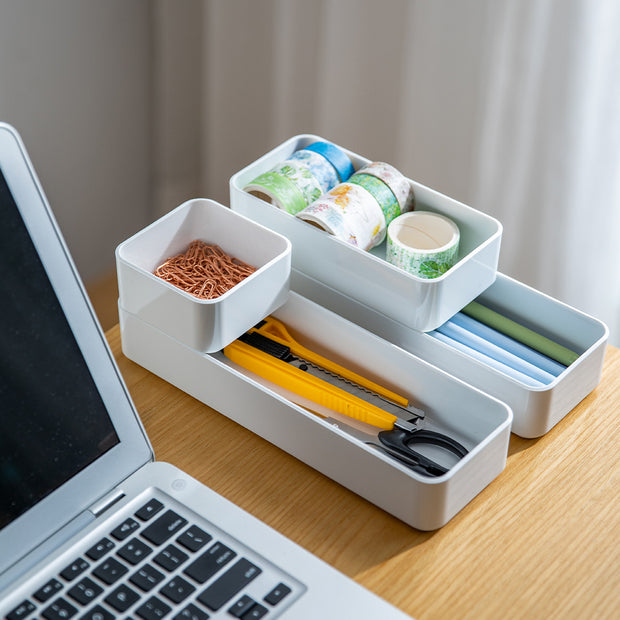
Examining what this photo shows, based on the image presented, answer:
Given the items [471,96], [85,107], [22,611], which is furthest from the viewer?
[85,107]

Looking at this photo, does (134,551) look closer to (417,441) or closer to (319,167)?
(417,441)

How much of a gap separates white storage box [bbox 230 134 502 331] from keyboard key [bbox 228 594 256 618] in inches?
11.0

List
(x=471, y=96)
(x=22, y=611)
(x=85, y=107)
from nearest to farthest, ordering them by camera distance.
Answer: (x=22, y=611), (x=471, y=96), (x=85, y=107)

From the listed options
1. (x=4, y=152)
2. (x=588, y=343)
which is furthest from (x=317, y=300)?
(x=4, y=152)

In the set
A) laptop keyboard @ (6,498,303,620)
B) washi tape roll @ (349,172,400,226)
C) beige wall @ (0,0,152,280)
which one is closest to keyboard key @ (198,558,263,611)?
laptop keyboard @ (6,498,303,620)

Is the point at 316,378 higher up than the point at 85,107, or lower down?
higher up

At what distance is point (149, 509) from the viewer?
59cm

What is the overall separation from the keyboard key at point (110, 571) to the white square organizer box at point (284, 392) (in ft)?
0.57

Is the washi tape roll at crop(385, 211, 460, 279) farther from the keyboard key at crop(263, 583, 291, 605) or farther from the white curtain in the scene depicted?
the white curtain

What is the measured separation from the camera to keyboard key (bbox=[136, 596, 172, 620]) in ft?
1.73

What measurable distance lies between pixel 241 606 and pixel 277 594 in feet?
0.08

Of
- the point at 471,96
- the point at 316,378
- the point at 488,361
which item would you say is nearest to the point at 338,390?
the point at 316,378

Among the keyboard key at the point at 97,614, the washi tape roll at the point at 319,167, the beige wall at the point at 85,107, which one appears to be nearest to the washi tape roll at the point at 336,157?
the washi tape roll at the point at 319,167

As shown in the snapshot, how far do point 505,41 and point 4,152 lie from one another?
32.5 inches
